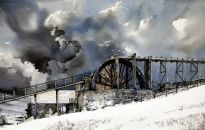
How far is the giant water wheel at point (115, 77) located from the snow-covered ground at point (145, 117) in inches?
166

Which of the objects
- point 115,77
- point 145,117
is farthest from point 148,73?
point 145,117

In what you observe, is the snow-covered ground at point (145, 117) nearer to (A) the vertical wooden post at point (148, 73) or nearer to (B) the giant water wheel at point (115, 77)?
(B) the giant water wheel at point (115, 77)

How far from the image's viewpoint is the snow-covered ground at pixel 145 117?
23078 mm

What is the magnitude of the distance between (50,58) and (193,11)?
35.6ft

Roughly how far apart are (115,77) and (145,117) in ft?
28.4

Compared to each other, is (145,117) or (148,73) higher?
(148,73)

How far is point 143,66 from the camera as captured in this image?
119ft

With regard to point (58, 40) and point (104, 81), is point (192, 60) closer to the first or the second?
point (104, 81)

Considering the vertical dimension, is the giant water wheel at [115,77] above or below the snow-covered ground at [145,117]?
above

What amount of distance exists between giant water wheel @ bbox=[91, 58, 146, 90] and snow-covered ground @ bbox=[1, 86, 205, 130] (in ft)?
13.8

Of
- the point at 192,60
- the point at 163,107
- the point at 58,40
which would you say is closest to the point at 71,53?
the point at 58,40

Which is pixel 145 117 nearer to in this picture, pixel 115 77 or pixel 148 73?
pixel 115 77

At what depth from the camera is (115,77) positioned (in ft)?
109

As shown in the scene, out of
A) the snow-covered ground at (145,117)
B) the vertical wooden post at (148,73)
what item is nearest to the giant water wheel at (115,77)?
the vertical wooden post at (148,73)
